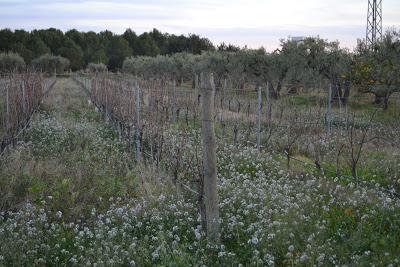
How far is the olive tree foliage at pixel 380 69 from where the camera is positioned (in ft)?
73.4

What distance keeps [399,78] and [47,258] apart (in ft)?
64.9

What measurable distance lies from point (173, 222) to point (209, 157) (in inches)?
47.1

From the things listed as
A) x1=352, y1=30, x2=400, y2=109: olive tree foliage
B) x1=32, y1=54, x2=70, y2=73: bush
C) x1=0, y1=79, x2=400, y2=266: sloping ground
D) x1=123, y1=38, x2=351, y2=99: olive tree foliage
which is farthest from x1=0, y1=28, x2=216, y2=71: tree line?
x1=0, y1=79, x2=400, y2=266: sloping ground

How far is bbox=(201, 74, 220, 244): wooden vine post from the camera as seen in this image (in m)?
5.92

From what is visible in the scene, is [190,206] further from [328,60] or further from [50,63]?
[50,63]

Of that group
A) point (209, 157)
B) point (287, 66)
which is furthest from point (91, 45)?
point (209, 157)

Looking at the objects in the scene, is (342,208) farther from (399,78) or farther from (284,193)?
(399,78)

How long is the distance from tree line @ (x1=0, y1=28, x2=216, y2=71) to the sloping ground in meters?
61.5

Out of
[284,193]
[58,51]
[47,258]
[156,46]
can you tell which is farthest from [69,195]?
[156,46]

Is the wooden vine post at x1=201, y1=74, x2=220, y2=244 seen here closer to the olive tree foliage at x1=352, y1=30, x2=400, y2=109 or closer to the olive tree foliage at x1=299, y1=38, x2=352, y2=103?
the olive tree foliage at x1=352, y1=30, x2=400, y2=109

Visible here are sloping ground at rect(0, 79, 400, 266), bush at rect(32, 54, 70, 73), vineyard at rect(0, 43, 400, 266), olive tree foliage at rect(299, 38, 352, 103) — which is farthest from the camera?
bush at rect(32, 54, 70, 73)

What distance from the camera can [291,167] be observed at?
10.4 meters

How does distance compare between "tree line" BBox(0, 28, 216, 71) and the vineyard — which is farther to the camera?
"tree line" BBox(0, 28, 216, 71)

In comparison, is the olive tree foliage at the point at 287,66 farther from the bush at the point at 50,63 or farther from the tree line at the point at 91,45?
the tree line at the point at 91,45
